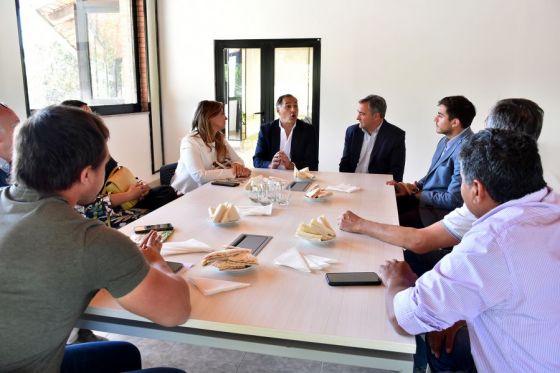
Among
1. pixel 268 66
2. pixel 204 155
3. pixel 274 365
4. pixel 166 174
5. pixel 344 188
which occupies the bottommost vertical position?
pixel 274 365

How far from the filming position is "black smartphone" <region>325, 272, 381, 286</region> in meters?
1.37

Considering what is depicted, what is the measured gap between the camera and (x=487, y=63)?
16.6 ft

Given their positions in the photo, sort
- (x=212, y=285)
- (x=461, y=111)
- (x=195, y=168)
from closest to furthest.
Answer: (x=212, y=285)
(x=461, y=111)
(x=195, y=168)

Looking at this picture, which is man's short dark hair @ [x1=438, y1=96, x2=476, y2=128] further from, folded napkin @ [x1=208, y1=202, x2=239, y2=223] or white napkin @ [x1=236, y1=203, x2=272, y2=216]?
folded napkin @ [x1=208, y1=202, x2=239, y2=223]

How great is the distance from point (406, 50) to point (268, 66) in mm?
1723

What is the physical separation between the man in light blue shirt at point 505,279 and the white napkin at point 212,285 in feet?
1.49

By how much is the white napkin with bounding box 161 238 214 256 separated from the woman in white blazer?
1.45 m

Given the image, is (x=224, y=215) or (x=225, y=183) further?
(x=225, y=183)

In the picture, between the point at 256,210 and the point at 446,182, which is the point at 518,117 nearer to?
the point at 446,182

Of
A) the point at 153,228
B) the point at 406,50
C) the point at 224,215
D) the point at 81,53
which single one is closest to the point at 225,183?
the point at 224,215

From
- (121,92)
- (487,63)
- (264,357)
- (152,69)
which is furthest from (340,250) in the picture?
(152,69)

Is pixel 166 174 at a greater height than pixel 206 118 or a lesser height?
lesser

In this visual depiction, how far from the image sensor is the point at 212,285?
1.35 meters

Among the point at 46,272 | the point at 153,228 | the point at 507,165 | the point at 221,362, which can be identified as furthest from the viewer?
the point at 221,362
